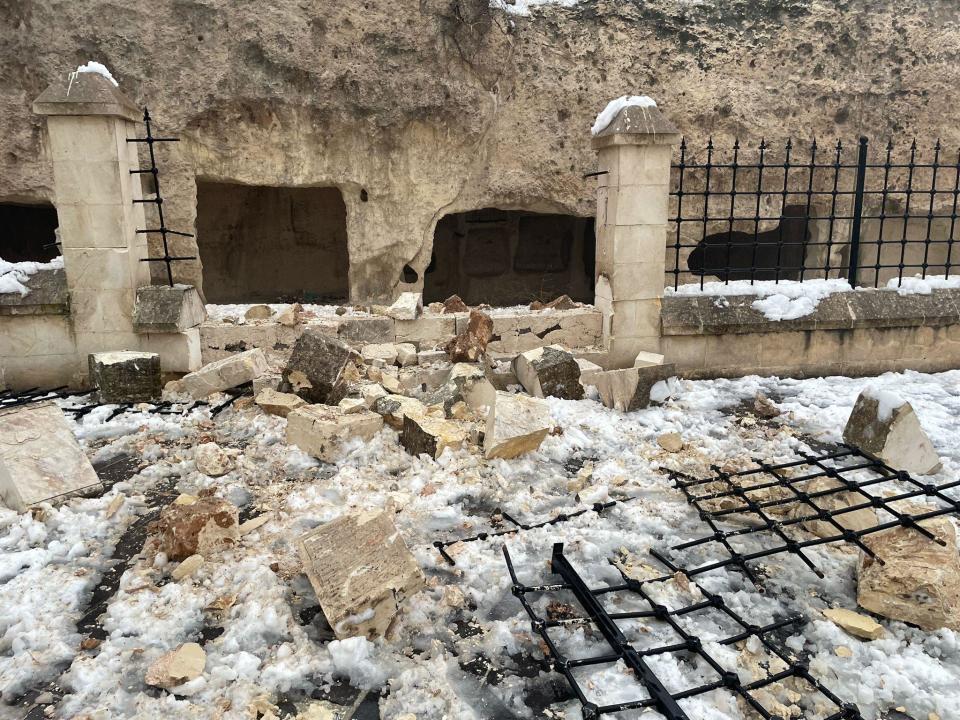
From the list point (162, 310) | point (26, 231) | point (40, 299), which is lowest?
point (162, 310)

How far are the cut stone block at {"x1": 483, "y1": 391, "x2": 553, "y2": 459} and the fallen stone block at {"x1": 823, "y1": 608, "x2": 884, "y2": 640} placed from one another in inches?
72.2

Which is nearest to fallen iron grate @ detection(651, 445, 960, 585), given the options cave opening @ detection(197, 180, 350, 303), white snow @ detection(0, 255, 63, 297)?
white snow @ detection(0, 255, 63, 297)

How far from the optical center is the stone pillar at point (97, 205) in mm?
4621

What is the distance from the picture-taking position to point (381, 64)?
26.0ft

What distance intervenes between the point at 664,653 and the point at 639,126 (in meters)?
4.01

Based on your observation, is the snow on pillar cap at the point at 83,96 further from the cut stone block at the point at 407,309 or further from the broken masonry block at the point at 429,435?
the broken masonry block at the point at 429,435

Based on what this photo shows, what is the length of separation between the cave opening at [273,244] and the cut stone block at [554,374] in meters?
7.99

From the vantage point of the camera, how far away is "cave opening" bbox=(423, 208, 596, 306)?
501 inches

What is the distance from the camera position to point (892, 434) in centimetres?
373

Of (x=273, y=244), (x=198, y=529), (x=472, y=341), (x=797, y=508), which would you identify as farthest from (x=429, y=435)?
(x=273, y=244)

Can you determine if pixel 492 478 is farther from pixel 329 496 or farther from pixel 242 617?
pixel 242 617

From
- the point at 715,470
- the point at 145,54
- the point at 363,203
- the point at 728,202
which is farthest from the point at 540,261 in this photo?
the point at 715,470

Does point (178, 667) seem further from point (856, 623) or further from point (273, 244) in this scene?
point (273, 244)

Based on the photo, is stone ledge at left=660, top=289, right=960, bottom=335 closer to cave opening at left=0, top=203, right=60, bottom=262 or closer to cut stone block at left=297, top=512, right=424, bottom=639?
cut stone block at left=297, top=512, right=424, bottom=639
